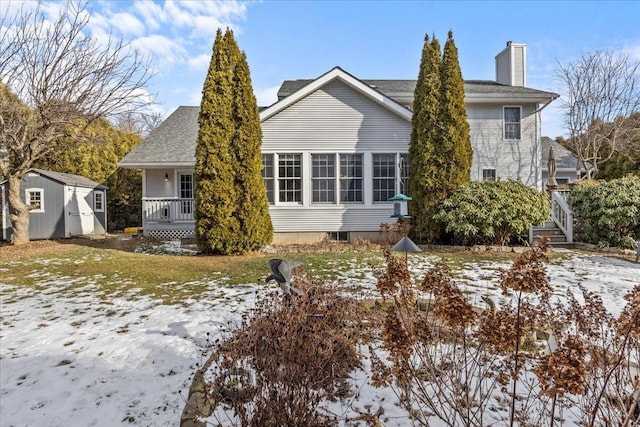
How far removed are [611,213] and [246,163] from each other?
10.6 metres

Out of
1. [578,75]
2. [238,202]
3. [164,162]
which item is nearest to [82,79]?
[164,162]

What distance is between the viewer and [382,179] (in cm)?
1227

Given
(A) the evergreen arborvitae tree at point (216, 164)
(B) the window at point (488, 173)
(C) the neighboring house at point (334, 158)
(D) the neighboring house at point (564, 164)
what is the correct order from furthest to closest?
1. (D) the neighboring house at point (564, 164)
2. (B) the window at point (488, 173)
3. (C) the neighboring house at point (334, 158)
4. (A) the evergreen arborvitae tree at point (216, 164)

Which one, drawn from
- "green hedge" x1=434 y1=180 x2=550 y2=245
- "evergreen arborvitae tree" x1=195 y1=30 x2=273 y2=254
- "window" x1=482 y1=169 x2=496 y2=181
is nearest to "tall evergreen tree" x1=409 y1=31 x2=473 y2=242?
"green hedge" x1=434 y1=180 x2=550 y2=245

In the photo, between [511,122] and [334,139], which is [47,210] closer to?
[334,139]

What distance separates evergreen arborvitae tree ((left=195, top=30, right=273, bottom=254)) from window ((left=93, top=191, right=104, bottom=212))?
33.3ft

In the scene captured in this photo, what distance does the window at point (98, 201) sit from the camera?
16.9 metres

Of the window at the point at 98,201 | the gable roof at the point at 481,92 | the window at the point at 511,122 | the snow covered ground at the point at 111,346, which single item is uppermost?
the gable roof at the point at 481,92

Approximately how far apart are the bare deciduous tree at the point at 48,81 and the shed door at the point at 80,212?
264 centimetres

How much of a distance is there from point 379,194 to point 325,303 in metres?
8.85

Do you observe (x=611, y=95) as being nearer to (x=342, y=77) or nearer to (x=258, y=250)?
(x=342, y=77)

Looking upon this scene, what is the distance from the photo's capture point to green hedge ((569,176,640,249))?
962cm

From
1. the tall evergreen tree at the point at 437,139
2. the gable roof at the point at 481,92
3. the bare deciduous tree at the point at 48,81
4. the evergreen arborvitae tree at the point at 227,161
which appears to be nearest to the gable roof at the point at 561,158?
the gable roof at the point at 481,92

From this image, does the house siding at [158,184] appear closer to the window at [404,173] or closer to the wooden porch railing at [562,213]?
the window at [404,173]
